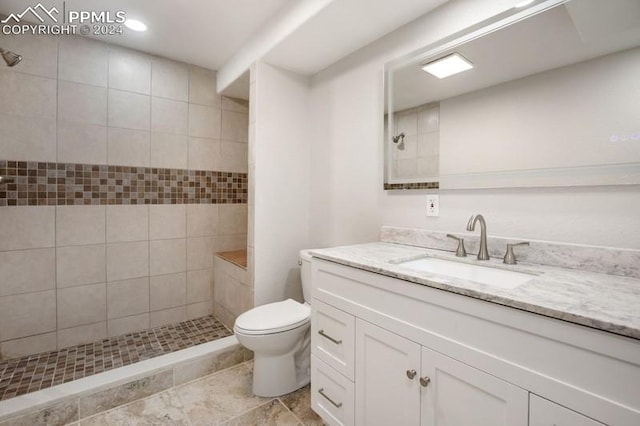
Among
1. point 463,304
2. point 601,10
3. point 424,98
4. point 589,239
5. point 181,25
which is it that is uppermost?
point 181,25

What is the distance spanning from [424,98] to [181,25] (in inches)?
68.2

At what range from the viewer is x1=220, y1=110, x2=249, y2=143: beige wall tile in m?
2.88

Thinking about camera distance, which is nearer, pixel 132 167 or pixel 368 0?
pixel 368 0

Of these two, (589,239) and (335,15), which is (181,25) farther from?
(589,239)

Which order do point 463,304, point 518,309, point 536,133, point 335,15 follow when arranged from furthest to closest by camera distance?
point 335,15
point 536,133
point 463,304
point 518,309

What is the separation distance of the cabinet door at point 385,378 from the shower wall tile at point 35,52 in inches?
105

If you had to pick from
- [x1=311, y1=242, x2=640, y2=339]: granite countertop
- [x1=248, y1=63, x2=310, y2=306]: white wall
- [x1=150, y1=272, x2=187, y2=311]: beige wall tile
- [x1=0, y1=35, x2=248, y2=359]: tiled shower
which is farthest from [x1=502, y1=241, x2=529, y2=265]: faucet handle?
[x1=150, y1=272, x2=187, y2=311]: beige wall tile

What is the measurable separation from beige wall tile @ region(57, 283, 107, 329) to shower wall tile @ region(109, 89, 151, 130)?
1.28 meters

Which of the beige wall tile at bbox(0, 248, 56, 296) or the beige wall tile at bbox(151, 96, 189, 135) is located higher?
the beige wall tile at bbox(151, 96, 189, 135)

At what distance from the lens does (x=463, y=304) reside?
0.91 meters

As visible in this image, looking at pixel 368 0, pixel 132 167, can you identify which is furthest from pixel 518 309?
pixel 132 167
